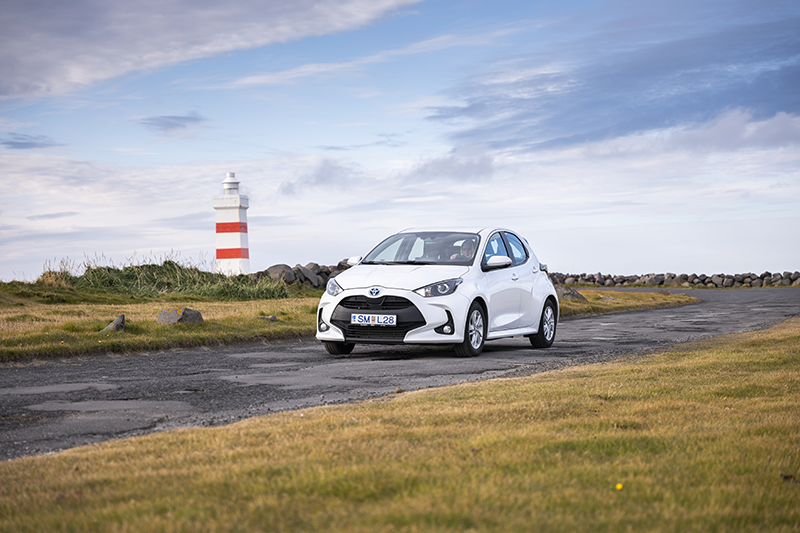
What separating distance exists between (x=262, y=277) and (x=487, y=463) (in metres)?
24.7

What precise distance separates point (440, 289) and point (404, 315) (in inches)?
24.8

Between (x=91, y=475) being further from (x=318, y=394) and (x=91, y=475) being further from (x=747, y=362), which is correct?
(x=747, y=362)

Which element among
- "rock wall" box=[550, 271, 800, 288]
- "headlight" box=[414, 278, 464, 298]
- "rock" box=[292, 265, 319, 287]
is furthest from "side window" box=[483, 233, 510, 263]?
"rock wall" box=[550, 271, 800, 288]

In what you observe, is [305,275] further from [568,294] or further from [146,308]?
[146,308]

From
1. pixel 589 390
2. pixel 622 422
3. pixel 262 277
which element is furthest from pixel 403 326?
pixel 262 277

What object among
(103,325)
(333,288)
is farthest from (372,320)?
(103,325)

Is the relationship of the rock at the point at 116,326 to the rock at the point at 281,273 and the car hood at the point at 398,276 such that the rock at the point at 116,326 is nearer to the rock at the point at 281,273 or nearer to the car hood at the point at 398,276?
the car hood at the point at 398,276

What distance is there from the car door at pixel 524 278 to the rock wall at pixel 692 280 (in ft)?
127

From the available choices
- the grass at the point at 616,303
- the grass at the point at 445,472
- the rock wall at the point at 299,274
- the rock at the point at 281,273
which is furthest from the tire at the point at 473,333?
the rock at the point at 281,273

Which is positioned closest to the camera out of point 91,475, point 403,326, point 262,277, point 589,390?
point 91,475

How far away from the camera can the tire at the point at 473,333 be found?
10883mm

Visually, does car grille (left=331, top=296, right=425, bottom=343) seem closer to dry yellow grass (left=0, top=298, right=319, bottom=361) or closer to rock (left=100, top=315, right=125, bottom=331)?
dry yellow grass (left=0, top=298, right=319, bottom=361)

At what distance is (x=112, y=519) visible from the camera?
309 centimetres

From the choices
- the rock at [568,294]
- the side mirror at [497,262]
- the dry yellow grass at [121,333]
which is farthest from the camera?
the rock at [568,294]
